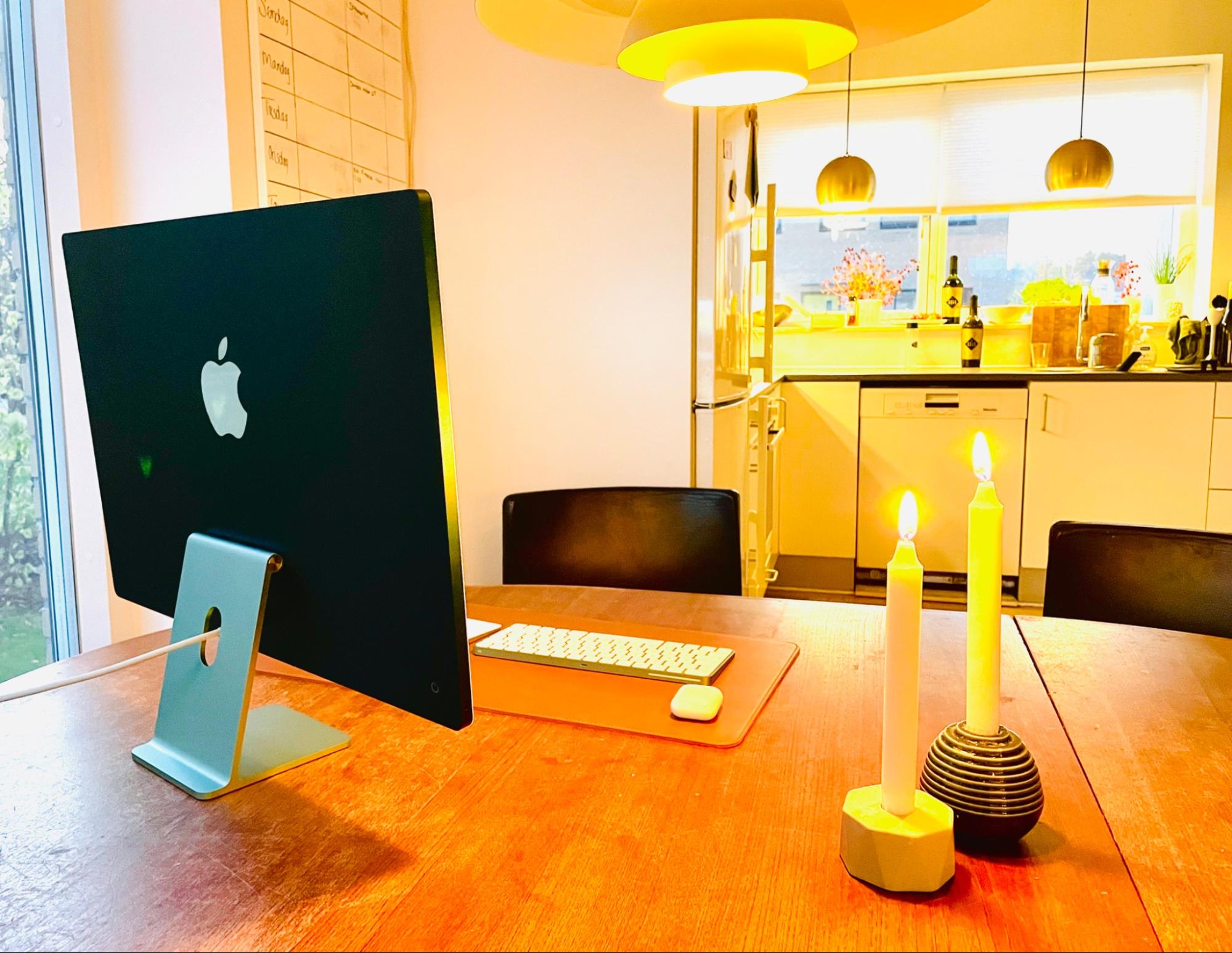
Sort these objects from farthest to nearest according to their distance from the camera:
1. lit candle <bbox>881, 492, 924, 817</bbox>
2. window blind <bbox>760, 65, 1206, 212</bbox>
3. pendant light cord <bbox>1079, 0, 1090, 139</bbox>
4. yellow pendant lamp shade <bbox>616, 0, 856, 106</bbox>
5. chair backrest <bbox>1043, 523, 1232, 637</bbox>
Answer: window blind <bbox>760, 65, 1206, 212</bbox>, pendant light cord <bbox>1079, 0, 1090, 139</bbox>, chair backrest <bbox>1043, 523, 1232, 637</bbox>, yellow pendant lamp shade <bbox>616, 0, 856, 106</bbox>, lit candle <bbox>881, 492, 924, 817</bbox>

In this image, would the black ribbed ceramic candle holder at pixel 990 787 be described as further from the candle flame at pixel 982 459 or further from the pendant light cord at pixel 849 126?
the pendant light cord at pixel 849 126

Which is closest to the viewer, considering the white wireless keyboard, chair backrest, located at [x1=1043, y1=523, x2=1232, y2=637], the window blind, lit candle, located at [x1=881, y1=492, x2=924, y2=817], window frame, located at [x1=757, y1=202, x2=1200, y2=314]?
lit candle, located at [x1=881, y1=492, x2=924, y2=817]

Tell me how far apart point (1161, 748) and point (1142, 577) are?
58 centimetres

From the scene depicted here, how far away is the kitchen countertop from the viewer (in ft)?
11.3

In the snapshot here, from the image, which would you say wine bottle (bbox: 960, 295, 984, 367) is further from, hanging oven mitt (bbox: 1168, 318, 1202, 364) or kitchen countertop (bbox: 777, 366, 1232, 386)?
hanging oven mitt (bbox: 1168, 318, 1202, 364)

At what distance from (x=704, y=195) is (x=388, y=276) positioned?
1650 millimetres

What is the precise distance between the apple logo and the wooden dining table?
287 millimetres

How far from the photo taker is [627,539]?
1.64m

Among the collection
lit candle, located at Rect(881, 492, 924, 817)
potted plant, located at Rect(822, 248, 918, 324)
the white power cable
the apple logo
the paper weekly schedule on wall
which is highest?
the paper weekly schedule on wall

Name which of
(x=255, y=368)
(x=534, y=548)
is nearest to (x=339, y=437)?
(x=255, y=368)

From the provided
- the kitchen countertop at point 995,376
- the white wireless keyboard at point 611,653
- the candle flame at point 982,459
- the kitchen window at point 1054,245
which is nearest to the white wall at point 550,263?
the white wireless keyboard at point 611,653

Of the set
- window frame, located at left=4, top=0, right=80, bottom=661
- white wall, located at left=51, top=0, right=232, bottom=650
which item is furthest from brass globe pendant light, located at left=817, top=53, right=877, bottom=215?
window frame, located at left=4, top=0, right=80, bottom=661

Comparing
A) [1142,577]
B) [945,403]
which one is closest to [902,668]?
[1142,577]

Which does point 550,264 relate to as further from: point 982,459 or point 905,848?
point 905,848
